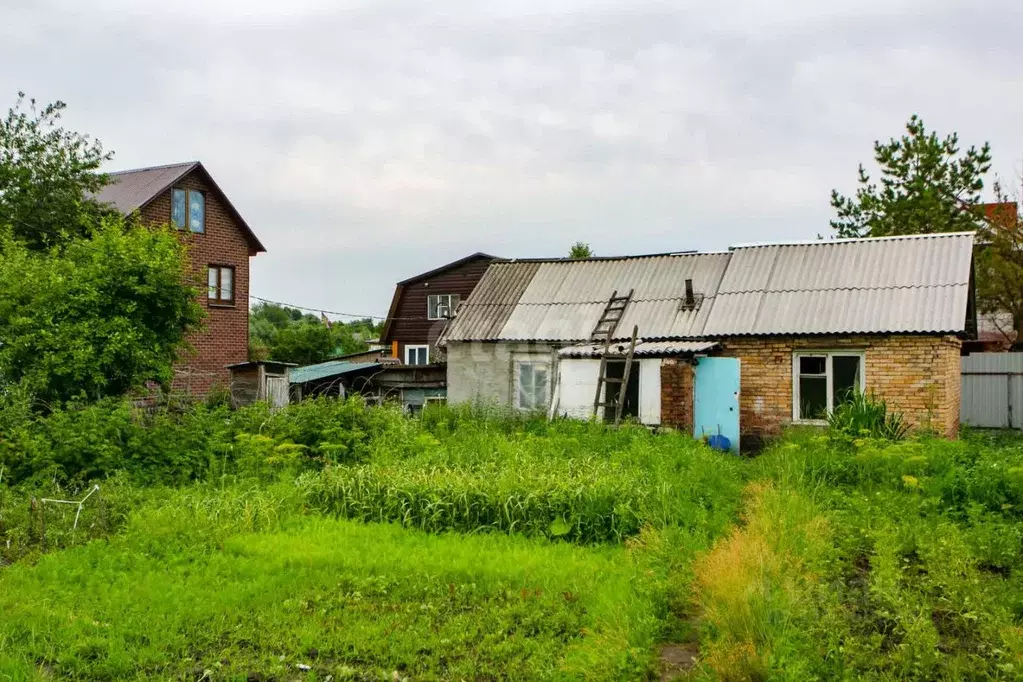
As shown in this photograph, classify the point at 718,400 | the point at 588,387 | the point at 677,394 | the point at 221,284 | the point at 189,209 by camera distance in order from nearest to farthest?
the point at 718,400, the point at 677,394, the point at 588,387, the point at 189,209, the point at 221,284

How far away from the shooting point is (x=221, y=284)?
25078mm

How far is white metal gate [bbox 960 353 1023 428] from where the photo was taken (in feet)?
65.3

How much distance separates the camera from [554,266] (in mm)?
20750

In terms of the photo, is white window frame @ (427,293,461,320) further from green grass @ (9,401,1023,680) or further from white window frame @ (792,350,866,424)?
green grass @ (9,401,1023,680)

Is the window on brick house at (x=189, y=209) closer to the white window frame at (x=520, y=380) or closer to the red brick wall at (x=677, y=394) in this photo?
the white window frame at (x=520, y=380)

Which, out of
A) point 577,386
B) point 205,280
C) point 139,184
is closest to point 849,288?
point 577,386

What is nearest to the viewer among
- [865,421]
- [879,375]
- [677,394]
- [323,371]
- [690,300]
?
[865,421]

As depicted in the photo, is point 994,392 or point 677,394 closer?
point 677,394

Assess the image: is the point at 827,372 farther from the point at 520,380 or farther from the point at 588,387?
the point at 520,380

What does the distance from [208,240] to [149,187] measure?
217cm

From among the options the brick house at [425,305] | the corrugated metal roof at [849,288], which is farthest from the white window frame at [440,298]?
the corrugated metal roof at [849,288]

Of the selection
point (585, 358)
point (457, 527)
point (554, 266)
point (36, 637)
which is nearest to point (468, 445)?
point (457, 527)

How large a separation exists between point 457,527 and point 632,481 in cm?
196

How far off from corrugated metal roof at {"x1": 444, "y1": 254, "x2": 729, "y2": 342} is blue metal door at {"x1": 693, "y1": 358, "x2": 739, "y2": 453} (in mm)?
1466
